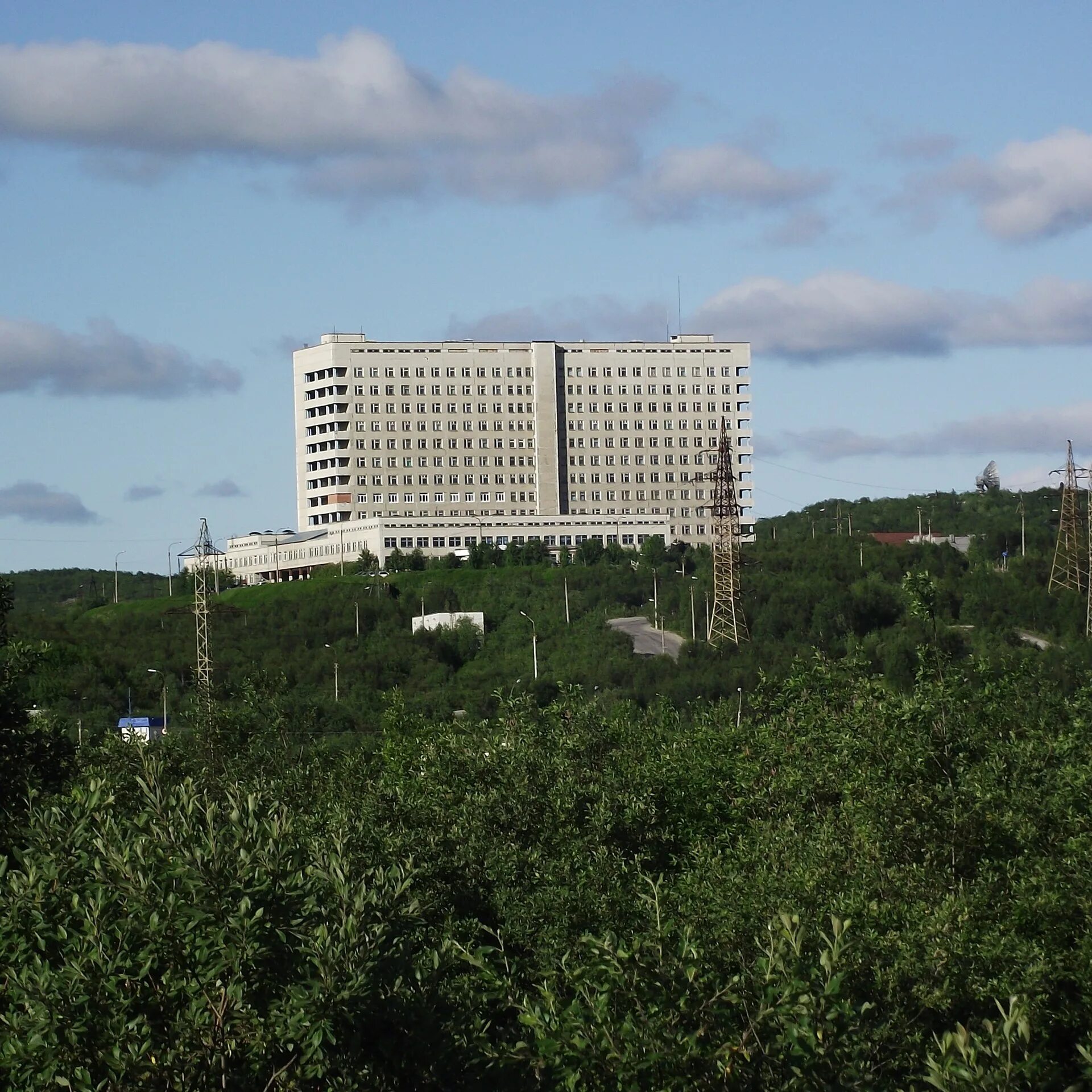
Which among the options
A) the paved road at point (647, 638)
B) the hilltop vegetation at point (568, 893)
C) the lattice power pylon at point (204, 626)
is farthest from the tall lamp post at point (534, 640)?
the hilltop vegetation at point (568, 893)

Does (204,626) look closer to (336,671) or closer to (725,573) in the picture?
(336,671)

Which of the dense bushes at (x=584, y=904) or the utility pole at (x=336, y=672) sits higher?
the dense bushes at (x=584, y=904)

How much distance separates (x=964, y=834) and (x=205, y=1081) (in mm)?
18514

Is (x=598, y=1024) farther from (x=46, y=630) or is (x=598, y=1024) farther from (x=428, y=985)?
(x=46, y=630)

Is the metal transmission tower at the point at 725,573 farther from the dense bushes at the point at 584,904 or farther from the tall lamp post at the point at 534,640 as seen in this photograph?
the dense bushes at the point at 584,904

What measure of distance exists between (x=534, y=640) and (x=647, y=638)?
43.3 feet

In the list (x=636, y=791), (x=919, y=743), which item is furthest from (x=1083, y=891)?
(x=636, y=791)

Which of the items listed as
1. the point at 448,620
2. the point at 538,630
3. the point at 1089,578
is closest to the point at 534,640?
the point at 538,630

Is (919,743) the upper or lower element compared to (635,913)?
upper

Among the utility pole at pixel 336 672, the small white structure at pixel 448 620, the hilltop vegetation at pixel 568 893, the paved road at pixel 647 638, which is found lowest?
the utility pole at pixel 336 672

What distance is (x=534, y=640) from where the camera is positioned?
525 feet

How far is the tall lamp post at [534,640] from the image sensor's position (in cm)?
15638

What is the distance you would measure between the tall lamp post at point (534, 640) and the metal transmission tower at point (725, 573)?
16.6m

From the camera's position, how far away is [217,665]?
146250 mm
